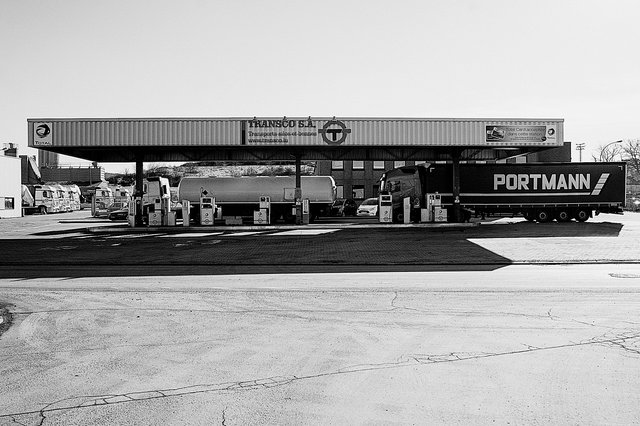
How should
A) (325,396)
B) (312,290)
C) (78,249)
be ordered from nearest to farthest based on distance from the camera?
(325,396)
(312,290)
(78,249)

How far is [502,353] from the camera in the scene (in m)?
7.72

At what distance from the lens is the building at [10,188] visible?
180ft

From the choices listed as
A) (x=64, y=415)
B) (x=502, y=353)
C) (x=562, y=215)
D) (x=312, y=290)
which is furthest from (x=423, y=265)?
(x=562, y=215)

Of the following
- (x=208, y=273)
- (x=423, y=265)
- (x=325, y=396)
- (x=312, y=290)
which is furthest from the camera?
(x=423, y=265)

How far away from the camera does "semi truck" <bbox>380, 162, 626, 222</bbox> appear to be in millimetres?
38531

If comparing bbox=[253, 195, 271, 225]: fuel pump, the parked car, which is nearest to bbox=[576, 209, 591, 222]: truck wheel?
the parked car

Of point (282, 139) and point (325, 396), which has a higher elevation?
point (282, 139)

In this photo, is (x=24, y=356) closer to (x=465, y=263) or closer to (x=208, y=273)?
(x=208, y=273)

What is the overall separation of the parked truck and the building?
13.1ft

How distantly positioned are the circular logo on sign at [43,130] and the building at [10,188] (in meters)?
25.1

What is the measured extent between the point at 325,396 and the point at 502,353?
2.67m

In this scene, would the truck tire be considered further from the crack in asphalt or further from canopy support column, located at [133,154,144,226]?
the crack in asphalt

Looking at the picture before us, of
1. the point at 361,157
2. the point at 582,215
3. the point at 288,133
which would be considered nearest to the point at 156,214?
the point at 288,133

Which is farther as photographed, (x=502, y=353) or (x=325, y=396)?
(x=502, y=353)
